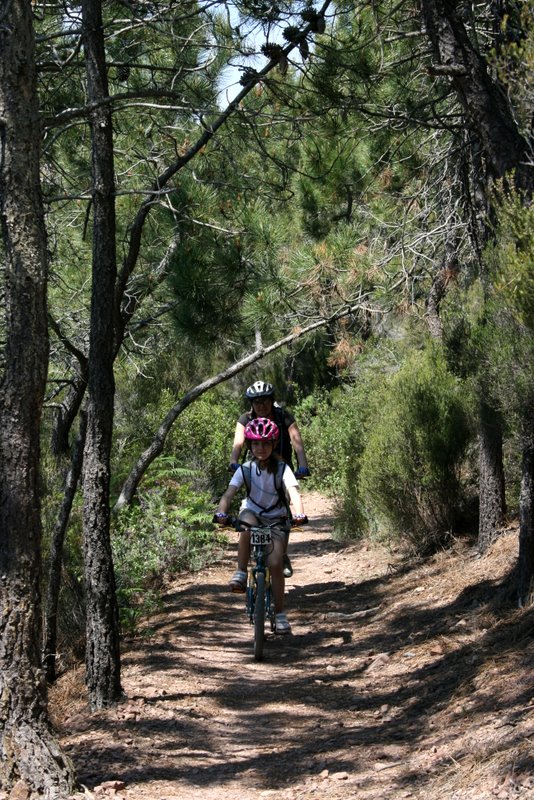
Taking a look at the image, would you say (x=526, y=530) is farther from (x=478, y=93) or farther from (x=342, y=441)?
(x=342, y=441)

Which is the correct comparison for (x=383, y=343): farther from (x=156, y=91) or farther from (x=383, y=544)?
(x=156, y=91)

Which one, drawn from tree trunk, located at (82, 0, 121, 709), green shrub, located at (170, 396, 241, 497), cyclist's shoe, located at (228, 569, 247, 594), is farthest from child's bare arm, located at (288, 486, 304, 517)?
green shrub, located at (170, 396, 241, 497)

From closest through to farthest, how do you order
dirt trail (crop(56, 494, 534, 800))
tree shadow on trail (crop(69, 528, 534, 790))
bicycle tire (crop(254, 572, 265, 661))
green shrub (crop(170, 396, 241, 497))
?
dirt trail (crop(56, 494, 534, 800)) → tree shadow on trail (crop(69, 528, 534, 790)) → bicycle tire (crop(254, 572, 265, 661)) → green shrub (crop(170, 396, 241, 497))

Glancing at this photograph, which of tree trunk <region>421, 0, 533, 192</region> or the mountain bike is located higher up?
tree trunk <region>421, 0, 533, 192</region>

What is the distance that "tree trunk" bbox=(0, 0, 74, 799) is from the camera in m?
4.62

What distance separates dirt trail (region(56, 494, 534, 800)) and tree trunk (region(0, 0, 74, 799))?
0.56 meters

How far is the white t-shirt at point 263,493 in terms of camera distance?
781cm

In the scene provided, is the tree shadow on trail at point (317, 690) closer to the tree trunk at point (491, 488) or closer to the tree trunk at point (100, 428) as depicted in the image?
the tree trunk at point (100, 428)

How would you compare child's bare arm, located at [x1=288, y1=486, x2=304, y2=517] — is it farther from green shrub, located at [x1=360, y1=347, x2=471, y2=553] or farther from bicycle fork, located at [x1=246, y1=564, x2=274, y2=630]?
green shrub, located at [x1=360, y1=347, x2=471, y2=553]

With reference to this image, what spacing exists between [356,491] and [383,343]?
2749mm

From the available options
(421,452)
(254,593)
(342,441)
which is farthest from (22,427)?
(342,441)

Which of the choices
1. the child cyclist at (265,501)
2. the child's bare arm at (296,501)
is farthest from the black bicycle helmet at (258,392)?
the child's bare arm at (296,501)

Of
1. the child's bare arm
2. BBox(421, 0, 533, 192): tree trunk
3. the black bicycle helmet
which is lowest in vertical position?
the child's bare arm

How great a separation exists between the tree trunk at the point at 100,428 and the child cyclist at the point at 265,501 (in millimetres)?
1220
